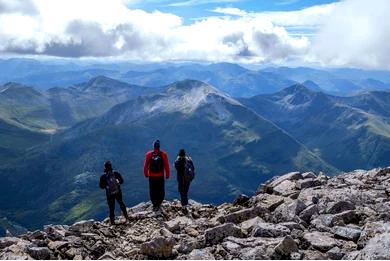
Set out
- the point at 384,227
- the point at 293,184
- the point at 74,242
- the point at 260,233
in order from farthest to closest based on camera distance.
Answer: the point at 293,184, the point at 74,242, the point at 260,233, the point at 384,227


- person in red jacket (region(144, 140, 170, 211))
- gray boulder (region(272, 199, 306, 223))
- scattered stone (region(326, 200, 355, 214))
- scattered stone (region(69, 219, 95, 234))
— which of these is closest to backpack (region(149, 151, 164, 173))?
person in red jacket (region(144, 140, 170, 211))

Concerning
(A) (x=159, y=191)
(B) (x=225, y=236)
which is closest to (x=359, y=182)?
(A) (x=159, y=191)

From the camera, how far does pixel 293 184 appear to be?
30.8m

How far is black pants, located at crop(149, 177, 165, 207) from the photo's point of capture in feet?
101

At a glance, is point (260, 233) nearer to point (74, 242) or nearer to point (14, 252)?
point (74, 242)

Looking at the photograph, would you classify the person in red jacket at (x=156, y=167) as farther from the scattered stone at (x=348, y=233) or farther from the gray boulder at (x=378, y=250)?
the gray boulder at (x=378, y=250)

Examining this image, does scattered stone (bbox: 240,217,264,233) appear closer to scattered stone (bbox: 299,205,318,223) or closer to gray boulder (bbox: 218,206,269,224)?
gray boulder (bbox: 218,206,269,224)

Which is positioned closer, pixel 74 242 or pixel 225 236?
pixel 225 236

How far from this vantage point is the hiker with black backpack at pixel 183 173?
1299 inches

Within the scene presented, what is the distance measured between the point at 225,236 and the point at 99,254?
527cm

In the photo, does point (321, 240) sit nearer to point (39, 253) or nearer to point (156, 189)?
point (39, 253)

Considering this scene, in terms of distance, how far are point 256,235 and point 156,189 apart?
13.2 meters

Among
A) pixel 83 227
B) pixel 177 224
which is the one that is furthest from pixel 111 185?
pixel 177 224

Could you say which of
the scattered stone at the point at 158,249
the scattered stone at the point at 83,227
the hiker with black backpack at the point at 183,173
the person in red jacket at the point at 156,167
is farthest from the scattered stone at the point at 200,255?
the hiker with black backpack at the point at 183,173
